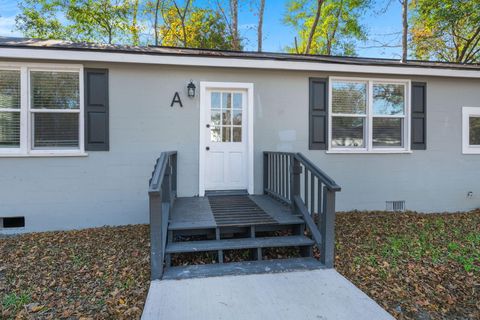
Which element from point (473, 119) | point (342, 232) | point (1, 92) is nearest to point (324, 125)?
point (342, 232)

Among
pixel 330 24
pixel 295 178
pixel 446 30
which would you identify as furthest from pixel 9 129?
pixel 330 24

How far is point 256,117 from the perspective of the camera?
527cm

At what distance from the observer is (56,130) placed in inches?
187

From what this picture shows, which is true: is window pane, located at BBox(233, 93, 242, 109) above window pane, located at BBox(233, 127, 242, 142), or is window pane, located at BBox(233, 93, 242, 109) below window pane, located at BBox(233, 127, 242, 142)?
above

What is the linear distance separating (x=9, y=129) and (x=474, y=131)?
28.7 feet

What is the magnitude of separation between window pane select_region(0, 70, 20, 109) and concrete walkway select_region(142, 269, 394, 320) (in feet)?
13.1

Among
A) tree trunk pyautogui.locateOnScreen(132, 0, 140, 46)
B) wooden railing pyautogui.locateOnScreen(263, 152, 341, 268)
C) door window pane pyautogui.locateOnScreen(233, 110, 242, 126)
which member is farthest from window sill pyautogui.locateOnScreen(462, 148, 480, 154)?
tree trunk pyautogui.locateOnScreen(132, 0, 140, 46)

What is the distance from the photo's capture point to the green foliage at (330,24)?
601 inches

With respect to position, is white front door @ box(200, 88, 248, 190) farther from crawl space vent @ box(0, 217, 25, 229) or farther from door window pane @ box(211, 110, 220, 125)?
crawl space vent @ box(0, 217, 25, 229)

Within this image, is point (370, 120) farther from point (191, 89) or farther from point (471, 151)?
point (191, 89)

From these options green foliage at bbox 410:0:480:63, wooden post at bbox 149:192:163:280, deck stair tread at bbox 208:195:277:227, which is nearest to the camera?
wooden post at bbox 149:192:163:280

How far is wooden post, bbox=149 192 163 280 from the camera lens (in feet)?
9.29

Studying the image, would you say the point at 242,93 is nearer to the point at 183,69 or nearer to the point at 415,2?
the point at 183,69

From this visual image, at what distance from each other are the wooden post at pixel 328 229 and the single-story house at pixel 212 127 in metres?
2.14
